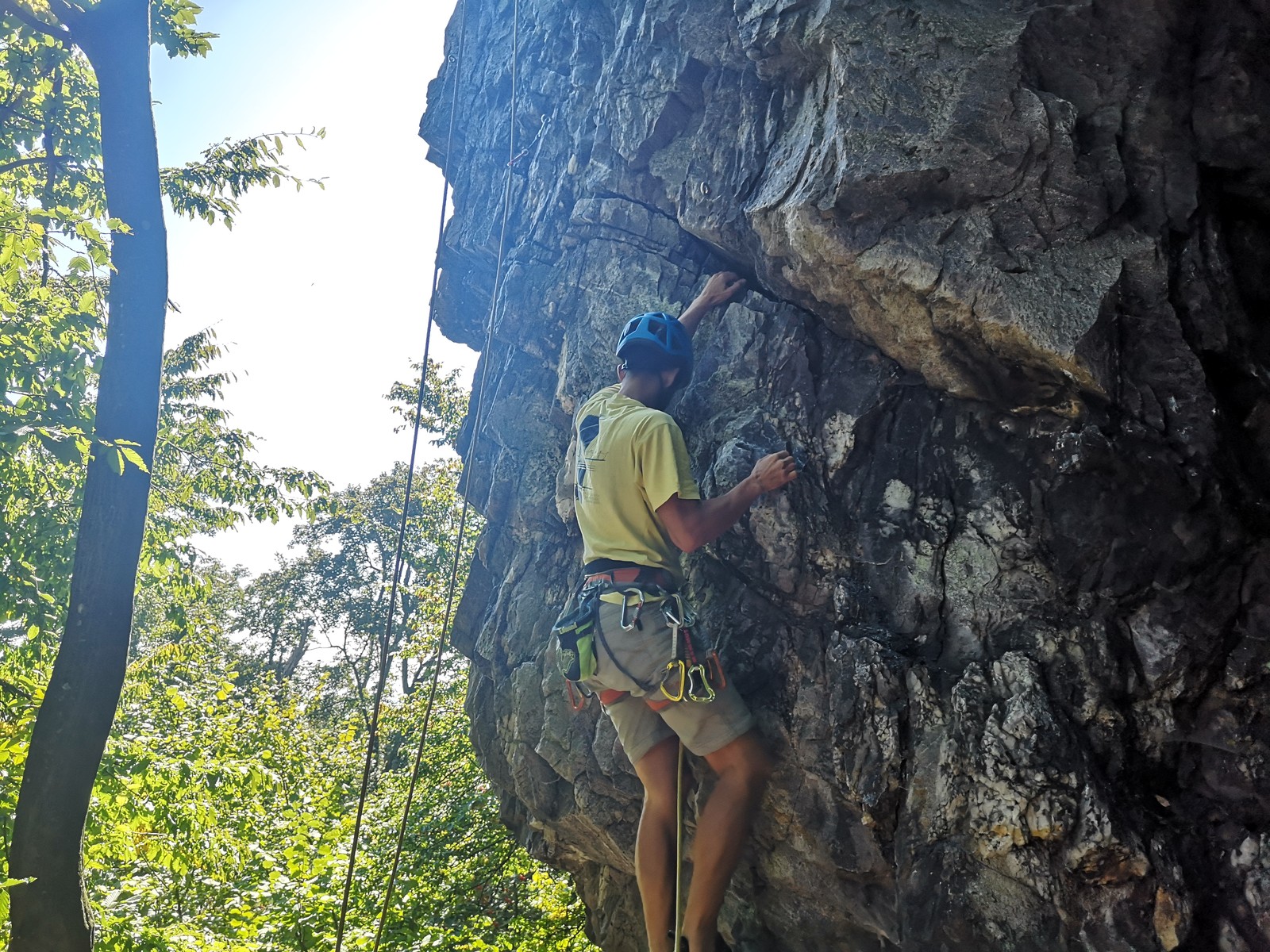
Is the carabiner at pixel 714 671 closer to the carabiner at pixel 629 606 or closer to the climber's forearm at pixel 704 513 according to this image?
the carabiner at pixel 629 606

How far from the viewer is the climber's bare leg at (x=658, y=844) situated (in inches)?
137

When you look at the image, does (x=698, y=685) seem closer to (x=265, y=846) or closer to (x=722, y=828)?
(x=722, y=828)

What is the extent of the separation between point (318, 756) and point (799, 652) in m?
14.6

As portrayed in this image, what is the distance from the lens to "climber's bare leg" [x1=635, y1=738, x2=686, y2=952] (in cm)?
348

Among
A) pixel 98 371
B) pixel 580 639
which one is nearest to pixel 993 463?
pixel 580 639

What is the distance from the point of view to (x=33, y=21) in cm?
511

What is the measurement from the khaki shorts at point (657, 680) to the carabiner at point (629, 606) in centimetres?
3

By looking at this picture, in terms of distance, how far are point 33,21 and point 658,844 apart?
677 cm

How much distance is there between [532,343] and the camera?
5.86 metres

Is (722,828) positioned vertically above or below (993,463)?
below

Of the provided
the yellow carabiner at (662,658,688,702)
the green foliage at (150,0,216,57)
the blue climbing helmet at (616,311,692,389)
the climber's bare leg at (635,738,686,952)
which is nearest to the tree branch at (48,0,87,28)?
the green foliage at (150,0,216,57)

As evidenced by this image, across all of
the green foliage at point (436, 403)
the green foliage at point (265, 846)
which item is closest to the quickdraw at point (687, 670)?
the green foliage at point (265, 846)

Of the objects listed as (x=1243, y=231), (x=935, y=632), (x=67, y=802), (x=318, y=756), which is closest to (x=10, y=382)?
(x=67, y=802)

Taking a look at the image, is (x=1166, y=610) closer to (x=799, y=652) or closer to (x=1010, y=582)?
(x=1010, y=582)
